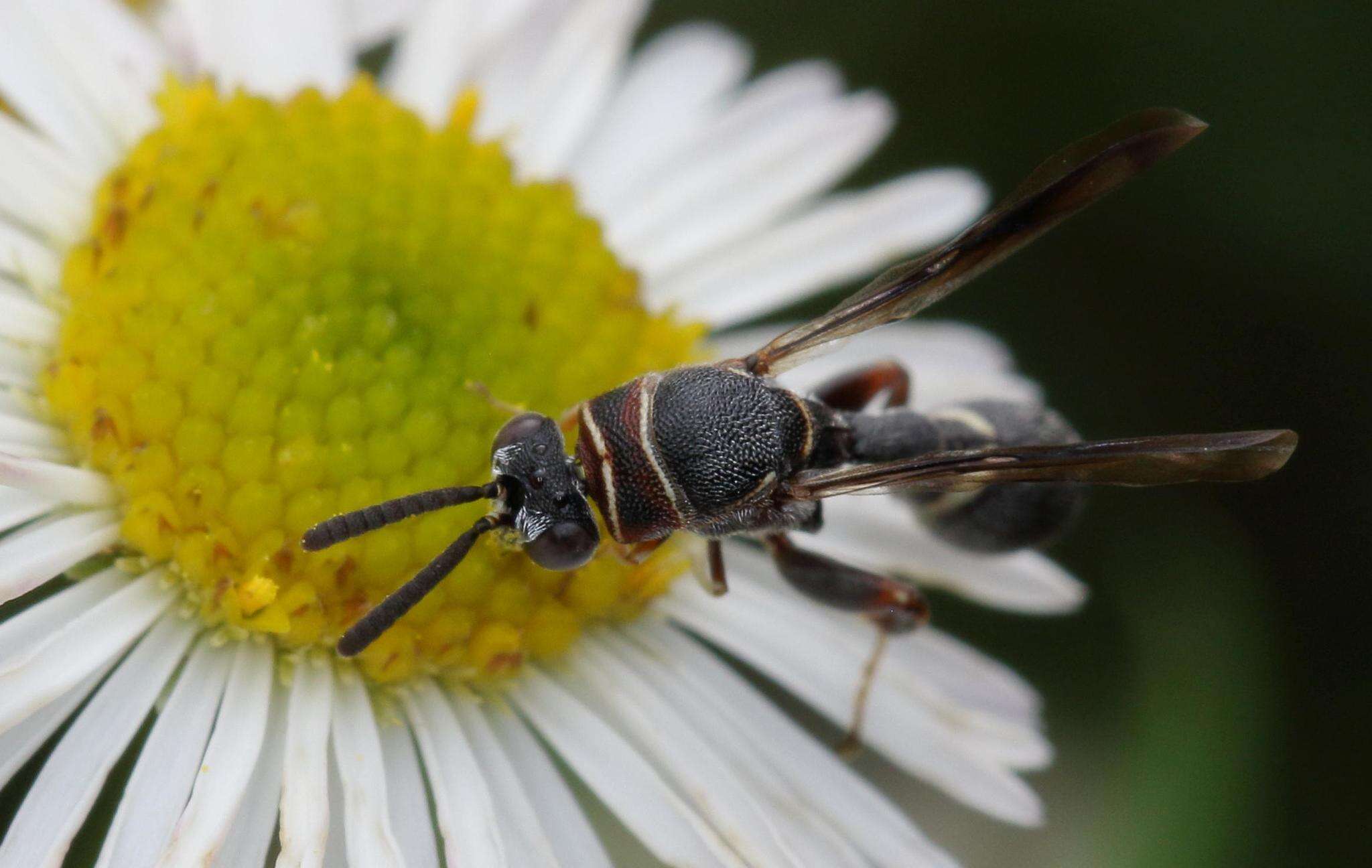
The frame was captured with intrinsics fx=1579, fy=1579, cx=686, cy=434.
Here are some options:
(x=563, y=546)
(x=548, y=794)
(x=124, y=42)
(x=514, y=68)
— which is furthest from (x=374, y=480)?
(x=514, y=68)

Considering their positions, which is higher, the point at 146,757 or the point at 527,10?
the point at 527,10

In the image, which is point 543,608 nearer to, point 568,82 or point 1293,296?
point 568,82

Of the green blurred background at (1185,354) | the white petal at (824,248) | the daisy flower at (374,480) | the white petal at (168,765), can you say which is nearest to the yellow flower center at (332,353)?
the daisy flower at (374,480)

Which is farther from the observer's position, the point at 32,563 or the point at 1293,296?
the point at 1293,296

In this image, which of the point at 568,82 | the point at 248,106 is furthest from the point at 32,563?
the point at 568,82

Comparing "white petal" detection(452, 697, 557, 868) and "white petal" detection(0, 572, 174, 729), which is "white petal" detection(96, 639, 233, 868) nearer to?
"white petal" detection(0, 572, 174, 729)

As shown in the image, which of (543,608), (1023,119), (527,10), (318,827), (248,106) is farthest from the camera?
(1023,119)

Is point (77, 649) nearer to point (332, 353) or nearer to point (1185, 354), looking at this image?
point (332, 353)

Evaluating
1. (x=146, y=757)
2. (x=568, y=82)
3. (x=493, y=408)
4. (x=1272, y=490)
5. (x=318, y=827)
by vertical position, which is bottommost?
(x=1272, y=490)
